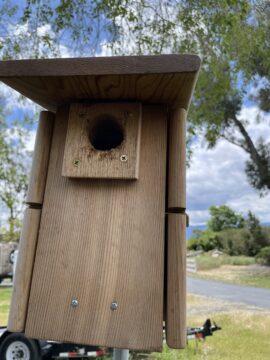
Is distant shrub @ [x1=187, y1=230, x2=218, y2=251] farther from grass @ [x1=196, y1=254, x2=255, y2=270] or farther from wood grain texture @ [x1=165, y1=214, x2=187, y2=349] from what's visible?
wood grain texture @ [x1=165, y1=214, x2=187, y2=349]

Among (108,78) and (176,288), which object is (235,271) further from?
(108,78)

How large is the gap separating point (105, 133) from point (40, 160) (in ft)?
1.16

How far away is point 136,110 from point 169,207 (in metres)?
0.43

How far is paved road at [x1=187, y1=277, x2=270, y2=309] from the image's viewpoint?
11.7m

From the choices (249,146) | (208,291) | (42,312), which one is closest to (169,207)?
(42,312)

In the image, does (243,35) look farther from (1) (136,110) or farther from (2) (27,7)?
(1) (136,110)

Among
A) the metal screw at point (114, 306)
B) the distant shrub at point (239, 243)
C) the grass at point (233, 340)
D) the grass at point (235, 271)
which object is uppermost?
the distant shrub at point (239, 243)

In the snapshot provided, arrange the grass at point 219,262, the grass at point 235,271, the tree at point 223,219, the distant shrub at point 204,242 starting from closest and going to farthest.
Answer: the grass at point 235,271 < the grass at point 219,262 < the distant shrub at point 204,242 < the tree at point 223,219

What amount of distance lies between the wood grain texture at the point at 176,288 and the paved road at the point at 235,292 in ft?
32.4

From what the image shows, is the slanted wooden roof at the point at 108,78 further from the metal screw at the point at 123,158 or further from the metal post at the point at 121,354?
the metal post at the point at 121,354

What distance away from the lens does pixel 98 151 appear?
68.9 inches

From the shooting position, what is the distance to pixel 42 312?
5.30ft

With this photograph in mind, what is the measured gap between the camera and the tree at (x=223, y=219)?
38.0 metres

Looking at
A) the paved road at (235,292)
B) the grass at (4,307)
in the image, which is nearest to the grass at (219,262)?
the paved road at (235,292)
